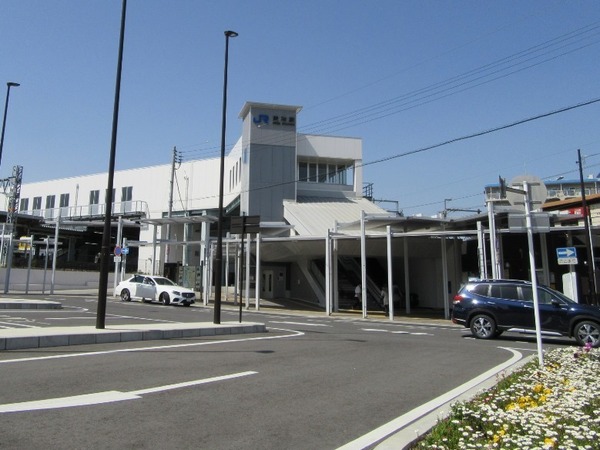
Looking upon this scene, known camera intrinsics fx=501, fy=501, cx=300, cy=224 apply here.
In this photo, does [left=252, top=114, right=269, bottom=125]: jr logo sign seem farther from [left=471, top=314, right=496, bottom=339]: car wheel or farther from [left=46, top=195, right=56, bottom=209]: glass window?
[left=46, top=195, right=56, bottom=209]: glass window

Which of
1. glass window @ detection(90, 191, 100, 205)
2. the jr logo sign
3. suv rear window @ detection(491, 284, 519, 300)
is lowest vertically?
suv rear window @ detection(491, 284, 519, 300)

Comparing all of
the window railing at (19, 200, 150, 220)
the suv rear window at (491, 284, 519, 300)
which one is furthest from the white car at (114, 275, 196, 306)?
the window railing at (19, 200, 150, 220)

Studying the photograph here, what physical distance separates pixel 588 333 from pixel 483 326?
2.81 meters

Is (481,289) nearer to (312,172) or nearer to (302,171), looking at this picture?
(302,171)

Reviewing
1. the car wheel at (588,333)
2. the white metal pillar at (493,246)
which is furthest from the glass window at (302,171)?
the car wheel at (588,333)

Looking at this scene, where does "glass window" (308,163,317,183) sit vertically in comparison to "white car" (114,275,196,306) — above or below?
above

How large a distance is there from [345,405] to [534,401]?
7.26 feet

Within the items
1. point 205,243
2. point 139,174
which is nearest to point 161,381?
point 205,243

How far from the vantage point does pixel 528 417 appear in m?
5.05

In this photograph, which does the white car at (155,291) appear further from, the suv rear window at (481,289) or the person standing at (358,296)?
the suv rear window at (481,289)

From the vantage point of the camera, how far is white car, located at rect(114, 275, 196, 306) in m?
28.2

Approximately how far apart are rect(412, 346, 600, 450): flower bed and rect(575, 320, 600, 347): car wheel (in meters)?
6.81

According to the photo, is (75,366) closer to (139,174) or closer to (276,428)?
(276,428)

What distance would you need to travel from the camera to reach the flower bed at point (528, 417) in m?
4.32
